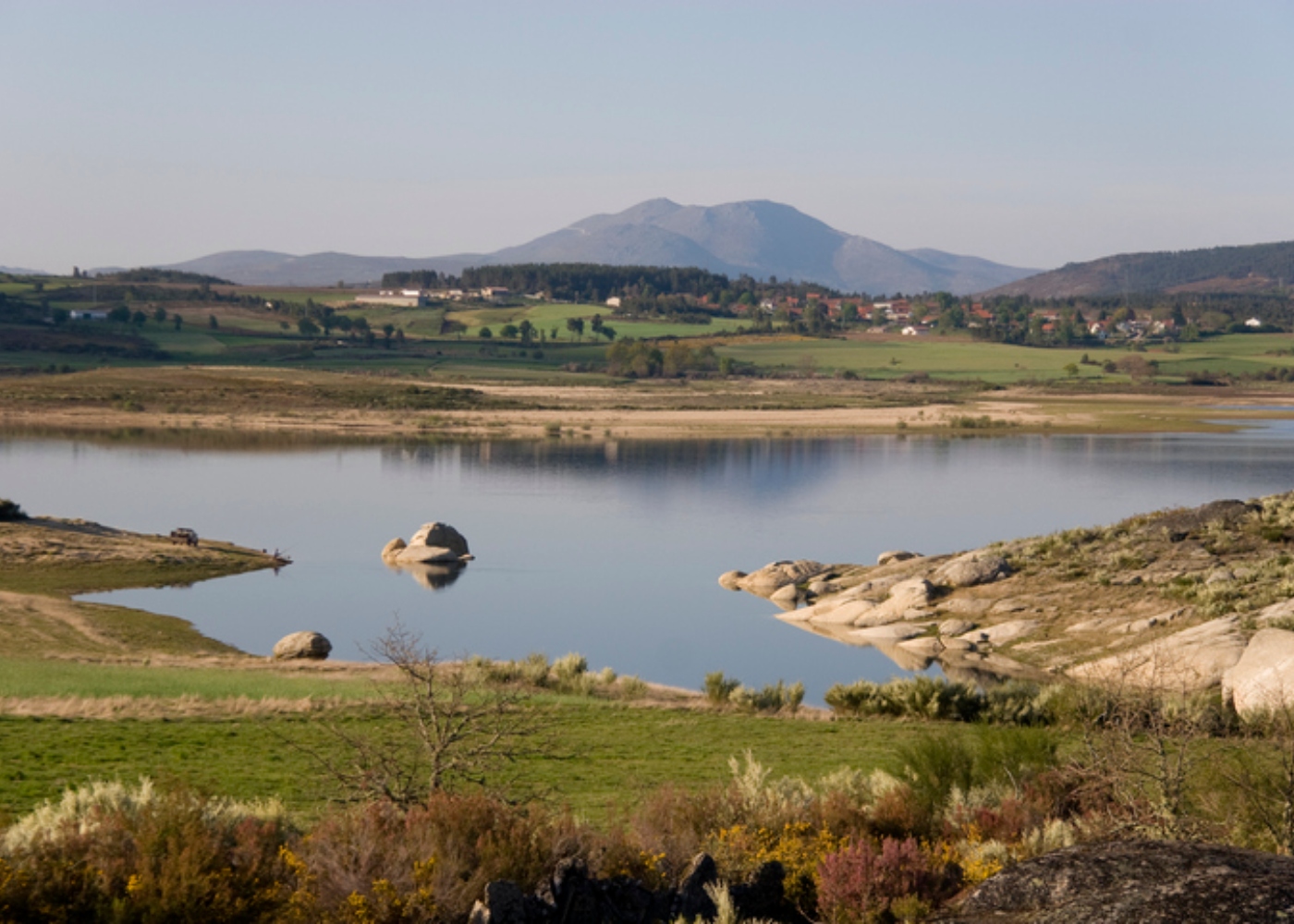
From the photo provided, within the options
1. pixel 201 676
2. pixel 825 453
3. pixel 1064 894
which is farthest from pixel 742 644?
pixel 825 453

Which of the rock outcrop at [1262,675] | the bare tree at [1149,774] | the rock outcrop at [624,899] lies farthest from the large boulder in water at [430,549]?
the rock outcrop at [624,899]

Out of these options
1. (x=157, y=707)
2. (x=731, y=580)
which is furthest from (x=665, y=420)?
(x=157, y=707)

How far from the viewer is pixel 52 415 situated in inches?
3063

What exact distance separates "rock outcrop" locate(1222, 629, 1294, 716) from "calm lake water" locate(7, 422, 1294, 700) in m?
→ 6.90

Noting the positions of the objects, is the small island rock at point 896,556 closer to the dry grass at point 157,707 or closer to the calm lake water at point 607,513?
the calm lake water at point 607,513

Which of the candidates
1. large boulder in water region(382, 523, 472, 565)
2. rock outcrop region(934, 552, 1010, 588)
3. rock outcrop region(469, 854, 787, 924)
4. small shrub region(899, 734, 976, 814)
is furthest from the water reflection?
rock outcrop region(469, 854, 787, 924)

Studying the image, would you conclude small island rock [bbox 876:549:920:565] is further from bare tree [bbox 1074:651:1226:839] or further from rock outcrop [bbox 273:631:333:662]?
bare tree [bbox 1074:651:1226:839]

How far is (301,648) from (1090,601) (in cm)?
1564

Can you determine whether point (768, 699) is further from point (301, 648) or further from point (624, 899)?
point (624, 899)

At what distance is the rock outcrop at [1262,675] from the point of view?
1595 centimetres

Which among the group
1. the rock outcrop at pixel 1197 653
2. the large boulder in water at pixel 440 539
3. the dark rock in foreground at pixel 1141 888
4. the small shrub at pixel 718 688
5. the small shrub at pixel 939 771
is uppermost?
the dark rock in foreground at pixel 1141 888

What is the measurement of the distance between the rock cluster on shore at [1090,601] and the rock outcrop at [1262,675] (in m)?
0.04

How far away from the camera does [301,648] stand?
909 inches

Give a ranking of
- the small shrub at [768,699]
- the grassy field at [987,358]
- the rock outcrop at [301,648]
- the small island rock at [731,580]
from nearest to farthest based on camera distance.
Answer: the small shrub at [768,699], the rock outcrop at [301,648], the small island rock at [731,580], the grassy field at [987,358]
